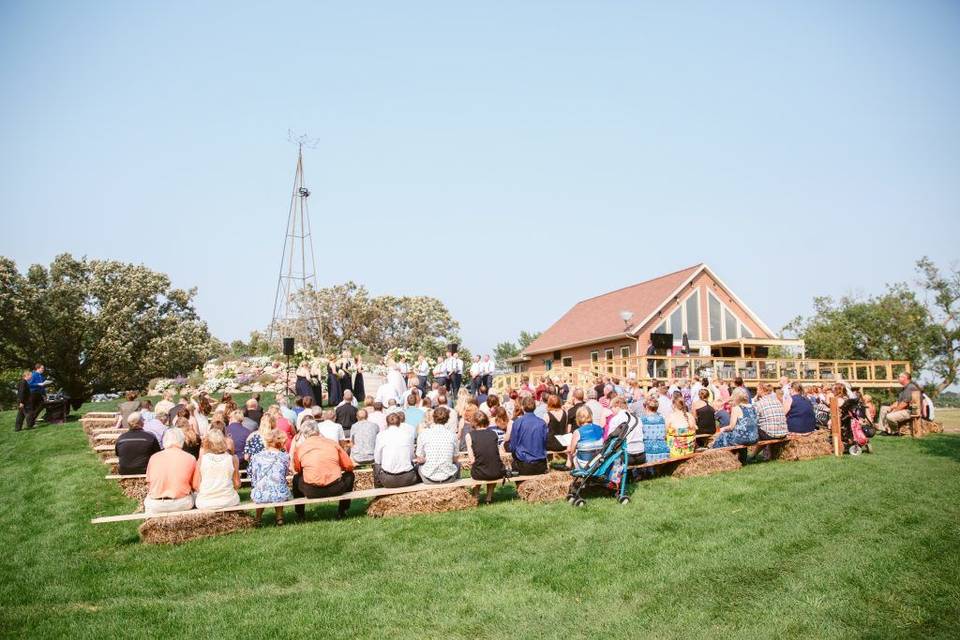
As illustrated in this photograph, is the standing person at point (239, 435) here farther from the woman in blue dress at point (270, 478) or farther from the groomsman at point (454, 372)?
the groomsman at point (454, 372)

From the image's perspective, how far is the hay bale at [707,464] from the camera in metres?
10.2

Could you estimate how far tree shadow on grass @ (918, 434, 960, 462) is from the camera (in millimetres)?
11906

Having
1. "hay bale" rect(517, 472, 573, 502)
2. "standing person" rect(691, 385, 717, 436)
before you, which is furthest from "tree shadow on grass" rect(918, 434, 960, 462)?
"hay bale" rect(517, 472, 573, 502)

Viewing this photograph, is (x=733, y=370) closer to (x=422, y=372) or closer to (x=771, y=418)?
(x=422, y=372)

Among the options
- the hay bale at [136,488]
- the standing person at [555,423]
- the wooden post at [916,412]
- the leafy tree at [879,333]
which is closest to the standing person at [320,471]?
the hay bale at [136,488]

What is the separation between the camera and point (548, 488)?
29.5 ft

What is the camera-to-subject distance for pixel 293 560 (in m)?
6.89

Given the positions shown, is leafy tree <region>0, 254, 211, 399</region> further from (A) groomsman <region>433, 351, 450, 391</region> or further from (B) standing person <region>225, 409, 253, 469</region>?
(B) standing person <region>225, 409, 253, 469</region>

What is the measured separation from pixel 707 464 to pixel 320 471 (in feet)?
19.0

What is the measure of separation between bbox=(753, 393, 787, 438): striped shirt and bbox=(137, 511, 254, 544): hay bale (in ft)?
27.8

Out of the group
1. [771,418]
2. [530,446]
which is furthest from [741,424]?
[530,446]

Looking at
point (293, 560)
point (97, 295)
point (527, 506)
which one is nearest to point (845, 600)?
point (527, 506)

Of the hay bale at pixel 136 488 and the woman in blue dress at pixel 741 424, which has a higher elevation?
the woman in blue dress at pixel 741 424

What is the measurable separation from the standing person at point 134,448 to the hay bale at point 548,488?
574cm
